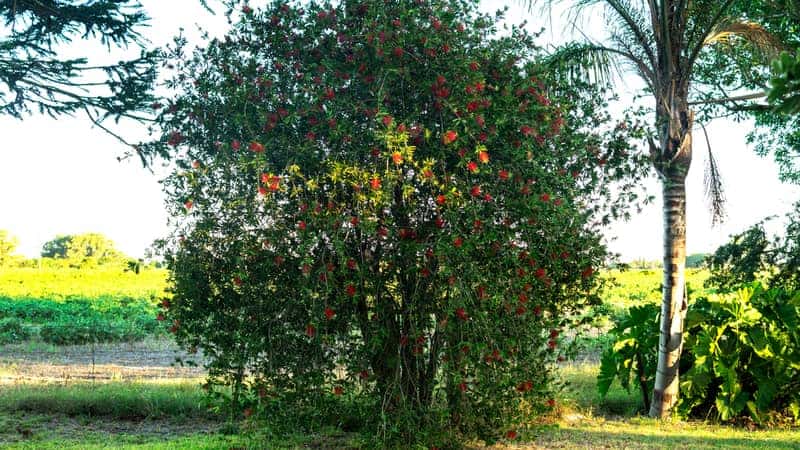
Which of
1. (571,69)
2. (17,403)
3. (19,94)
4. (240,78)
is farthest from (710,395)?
(19,94)

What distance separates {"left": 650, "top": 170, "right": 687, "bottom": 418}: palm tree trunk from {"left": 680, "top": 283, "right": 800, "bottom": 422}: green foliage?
0.80 feet

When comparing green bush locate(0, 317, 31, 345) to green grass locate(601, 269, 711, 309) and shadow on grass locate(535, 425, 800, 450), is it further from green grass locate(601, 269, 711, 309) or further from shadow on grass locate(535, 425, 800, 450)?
green grass locate(601, 269, 711, 309)

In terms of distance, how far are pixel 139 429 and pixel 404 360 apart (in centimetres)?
404

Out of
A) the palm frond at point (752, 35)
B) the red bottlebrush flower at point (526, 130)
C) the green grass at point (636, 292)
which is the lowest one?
the green grass at point (636, 292)

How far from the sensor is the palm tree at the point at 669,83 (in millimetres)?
8828

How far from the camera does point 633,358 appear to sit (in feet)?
31.0

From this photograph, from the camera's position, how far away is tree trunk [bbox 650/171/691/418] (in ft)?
28.9

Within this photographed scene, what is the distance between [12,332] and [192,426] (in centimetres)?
1060

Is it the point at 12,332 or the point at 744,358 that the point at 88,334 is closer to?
the point at 12,332

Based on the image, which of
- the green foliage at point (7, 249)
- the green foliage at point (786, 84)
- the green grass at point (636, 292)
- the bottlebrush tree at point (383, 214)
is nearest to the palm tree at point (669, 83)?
the bottlebrush tree at point (383, 214)

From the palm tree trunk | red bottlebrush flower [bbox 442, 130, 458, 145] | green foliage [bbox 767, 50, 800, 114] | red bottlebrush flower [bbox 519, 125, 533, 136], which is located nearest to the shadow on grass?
the palm tree trunk

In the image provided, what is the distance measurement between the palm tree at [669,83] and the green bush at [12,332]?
13.4 meters

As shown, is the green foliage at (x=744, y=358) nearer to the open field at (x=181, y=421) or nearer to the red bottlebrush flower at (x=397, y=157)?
the open field at (x=181, y=421)

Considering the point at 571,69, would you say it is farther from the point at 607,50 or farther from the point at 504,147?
the point at 504,147
